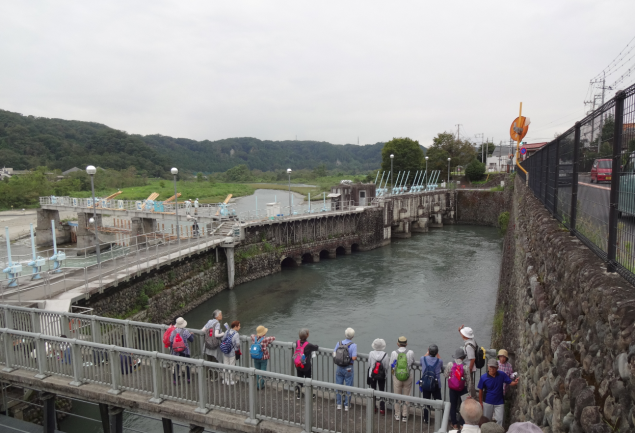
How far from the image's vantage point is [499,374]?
250 inches

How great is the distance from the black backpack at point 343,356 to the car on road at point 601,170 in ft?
15.9

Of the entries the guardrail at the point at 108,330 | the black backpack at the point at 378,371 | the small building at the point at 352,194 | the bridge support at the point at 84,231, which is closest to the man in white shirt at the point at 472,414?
the black backpack at the point at 378,371

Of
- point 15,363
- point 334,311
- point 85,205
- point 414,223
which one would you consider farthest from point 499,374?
point 414,223

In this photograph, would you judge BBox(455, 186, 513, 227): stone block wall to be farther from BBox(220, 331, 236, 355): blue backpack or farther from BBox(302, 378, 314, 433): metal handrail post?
BBox(302, 378, 314, 433): metal handrail post

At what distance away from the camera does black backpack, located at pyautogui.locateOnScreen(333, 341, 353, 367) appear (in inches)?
310

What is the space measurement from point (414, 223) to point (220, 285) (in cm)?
3317

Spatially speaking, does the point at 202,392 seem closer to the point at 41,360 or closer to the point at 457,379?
the point at 41,360

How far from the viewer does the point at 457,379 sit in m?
6.98

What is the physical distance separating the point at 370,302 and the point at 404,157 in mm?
54369

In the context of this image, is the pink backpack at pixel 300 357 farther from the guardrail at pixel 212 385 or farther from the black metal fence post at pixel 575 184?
the black metal fence post at pixel 575 184

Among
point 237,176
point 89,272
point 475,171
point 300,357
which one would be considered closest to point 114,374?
point 300,357

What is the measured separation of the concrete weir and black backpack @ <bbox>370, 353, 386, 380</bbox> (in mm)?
12057

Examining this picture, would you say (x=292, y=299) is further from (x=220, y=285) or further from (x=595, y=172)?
(x=595, y=172)

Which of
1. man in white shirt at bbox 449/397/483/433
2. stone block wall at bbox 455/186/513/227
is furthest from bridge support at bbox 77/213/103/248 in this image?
stone block wall at bbox 455/186/513/227
